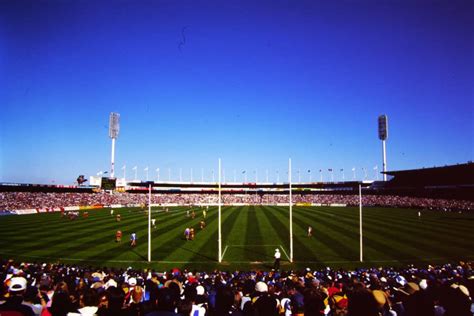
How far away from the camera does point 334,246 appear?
101 ft

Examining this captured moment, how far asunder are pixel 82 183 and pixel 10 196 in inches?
1170

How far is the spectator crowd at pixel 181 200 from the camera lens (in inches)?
2989

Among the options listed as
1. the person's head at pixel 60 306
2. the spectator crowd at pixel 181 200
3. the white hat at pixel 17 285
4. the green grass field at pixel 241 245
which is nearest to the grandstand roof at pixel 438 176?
the spectator crowd at pixel 181 200

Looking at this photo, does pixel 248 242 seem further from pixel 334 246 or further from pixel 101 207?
pixel 101 207

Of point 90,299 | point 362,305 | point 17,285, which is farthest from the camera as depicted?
point 90,299

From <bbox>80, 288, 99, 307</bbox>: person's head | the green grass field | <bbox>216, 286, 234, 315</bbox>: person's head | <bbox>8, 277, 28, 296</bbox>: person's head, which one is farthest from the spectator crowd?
<bbox>216, 286, 234, 315</bbox>: person's head

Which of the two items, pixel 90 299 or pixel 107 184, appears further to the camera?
pixel 107 184

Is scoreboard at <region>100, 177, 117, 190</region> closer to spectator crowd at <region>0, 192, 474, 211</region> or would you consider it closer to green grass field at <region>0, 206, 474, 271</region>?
spectator crowd at <region>0, 192, 474, 211</region>

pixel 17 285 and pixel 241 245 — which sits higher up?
pixel 17 285

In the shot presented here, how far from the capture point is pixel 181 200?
348ft

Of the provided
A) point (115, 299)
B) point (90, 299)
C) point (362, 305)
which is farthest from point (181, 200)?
point (362, 305)

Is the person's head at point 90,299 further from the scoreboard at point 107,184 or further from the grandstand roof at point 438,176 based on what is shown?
the grandstand roof at point 438,176

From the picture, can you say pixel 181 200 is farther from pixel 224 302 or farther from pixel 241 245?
pixel 224 302

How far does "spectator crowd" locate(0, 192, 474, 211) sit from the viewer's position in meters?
75.9
